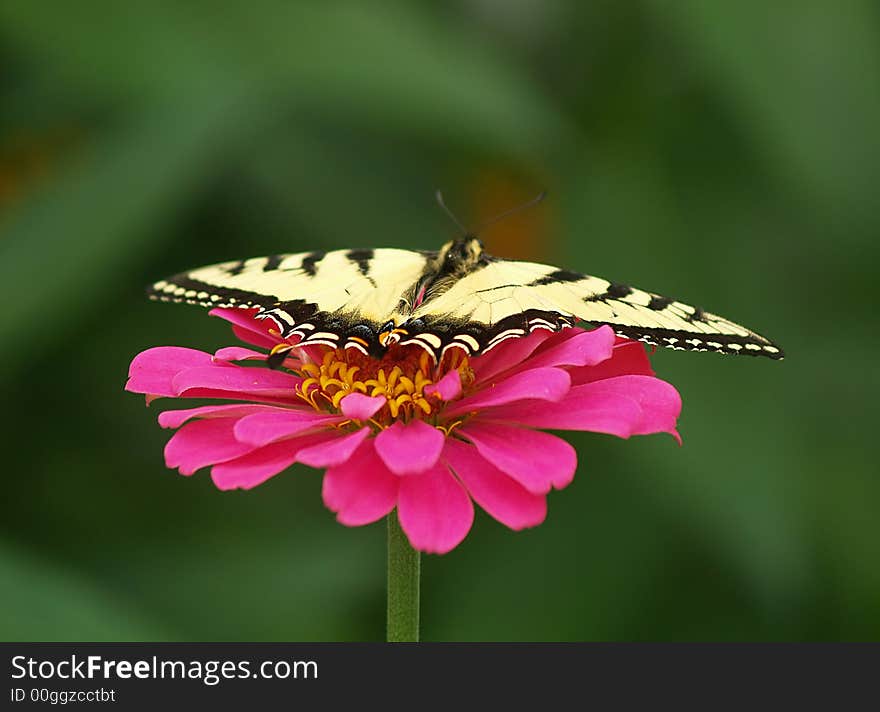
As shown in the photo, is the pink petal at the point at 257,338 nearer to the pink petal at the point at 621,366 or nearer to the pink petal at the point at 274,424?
the pink petal at the point at 274,424

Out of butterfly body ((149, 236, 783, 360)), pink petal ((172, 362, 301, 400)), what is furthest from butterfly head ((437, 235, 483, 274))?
pink petal ((172, 362, 301, 400))

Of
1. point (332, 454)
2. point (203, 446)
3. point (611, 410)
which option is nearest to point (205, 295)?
point (203, 446)

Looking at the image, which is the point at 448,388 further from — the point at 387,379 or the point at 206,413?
the point at 206,413

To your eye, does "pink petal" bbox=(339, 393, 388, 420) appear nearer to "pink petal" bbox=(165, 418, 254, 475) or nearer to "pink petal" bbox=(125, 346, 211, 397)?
→ "pink petal" bbox=(165, 418, 254, 475)

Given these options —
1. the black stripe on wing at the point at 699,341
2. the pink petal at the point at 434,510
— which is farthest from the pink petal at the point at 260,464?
the black stripe on wing at the point at 699,341

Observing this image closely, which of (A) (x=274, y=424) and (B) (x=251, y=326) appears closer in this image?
(A) (x=274, y=424)

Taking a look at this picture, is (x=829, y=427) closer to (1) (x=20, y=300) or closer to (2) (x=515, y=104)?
(2) (x=515, y=104)
